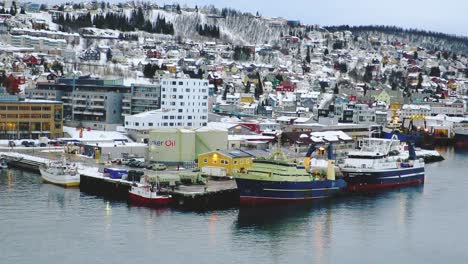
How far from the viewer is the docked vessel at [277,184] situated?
13883 millimetres

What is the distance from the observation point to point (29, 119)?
20.8m

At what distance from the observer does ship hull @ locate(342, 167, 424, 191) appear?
16453mm

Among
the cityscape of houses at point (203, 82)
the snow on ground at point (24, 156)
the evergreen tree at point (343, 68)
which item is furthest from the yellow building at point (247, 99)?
the evergreen tree at point (343, 68)

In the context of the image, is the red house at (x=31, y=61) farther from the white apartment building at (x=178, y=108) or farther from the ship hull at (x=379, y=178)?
the ship hull at (x=379, y=178)

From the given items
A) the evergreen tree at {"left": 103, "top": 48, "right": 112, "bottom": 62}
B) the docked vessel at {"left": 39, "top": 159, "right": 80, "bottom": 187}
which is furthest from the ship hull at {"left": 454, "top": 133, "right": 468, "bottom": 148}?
the evergreen tree at {"left": 103, "top": 48, "right": 112, "bottom": 62}

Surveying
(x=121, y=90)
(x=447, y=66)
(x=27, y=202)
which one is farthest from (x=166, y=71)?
(x=447, y=66)

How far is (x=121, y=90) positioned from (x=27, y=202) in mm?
11042

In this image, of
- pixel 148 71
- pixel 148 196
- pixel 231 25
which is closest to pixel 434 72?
pixel 231 25

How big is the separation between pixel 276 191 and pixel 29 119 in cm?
903

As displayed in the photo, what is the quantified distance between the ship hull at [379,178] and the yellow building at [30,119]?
8.28 metres

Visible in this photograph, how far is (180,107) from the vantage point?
22406 mm

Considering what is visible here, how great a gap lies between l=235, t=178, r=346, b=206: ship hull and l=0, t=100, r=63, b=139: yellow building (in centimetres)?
864

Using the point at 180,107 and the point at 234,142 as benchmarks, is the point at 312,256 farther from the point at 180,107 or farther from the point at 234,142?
the point at 180,107

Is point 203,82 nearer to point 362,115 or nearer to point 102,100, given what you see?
point 102,100
